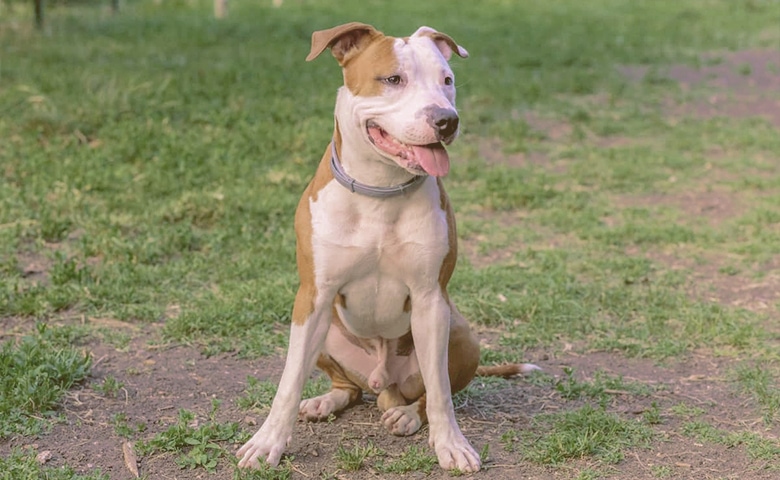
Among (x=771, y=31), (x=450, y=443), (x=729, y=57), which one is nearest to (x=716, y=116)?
(x=729, y=57)

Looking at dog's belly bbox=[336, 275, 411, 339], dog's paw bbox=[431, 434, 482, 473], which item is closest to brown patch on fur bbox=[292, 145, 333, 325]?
dog's belly bbox=[336, 275, 411, 339]

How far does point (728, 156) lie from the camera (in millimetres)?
8516

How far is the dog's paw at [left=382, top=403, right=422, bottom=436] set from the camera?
155 inches

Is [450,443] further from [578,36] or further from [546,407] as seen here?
[578,36]

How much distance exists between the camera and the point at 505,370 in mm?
4504

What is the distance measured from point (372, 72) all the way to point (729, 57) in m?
10.4

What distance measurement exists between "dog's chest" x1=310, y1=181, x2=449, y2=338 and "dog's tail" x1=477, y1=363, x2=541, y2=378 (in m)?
0.98

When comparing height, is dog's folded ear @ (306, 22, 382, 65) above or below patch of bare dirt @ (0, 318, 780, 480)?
above

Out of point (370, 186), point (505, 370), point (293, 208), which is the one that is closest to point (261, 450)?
point (370, 186)

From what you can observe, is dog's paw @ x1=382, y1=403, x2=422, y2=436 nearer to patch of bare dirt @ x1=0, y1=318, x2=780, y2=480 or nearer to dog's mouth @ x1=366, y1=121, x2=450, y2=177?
patch of bare dirt @ x1=0, y1=318, x2=780, y2=480

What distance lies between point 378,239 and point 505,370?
4.13 feet

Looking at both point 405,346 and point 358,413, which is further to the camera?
point 358,413

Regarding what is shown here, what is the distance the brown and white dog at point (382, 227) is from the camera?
331cm

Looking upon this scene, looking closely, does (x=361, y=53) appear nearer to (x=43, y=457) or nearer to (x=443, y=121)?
(x=443, y=121)
